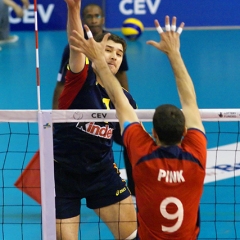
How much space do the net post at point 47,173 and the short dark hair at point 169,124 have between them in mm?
984

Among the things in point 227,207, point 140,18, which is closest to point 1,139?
point 227,207

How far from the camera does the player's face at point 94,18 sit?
→ 6590mm

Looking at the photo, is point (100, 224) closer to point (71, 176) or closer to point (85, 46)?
point (71, 176)

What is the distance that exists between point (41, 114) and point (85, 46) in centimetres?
63

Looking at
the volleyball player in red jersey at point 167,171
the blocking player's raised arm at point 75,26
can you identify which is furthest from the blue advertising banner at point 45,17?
the volleyball player in red jersey at point 167,171

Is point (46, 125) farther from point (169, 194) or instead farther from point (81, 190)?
point (169, 194)

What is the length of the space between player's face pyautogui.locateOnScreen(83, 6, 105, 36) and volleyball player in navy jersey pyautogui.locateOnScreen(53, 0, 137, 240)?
2113 mm

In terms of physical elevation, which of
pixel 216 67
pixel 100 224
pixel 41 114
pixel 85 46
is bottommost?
pixel 100 224

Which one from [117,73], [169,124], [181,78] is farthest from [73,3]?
[117,73]

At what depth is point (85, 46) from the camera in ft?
11.7

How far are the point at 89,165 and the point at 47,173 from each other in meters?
0.43

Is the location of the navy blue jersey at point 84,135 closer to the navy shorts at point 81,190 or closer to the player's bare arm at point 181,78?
the navy shorts at point 81,190

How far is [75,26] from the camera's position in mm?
3861

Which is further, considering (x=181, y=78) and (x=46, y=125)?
(x=46, y=125)
